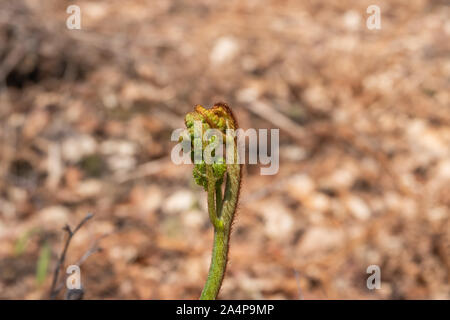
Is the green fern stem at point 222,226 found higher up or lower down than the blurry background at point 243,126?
lower down

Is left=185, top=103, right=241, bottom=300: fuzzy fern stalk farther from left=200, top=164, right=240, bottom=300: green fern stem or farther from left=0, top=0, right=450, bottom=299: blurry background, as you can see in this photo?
left=0, top=0, right=450, bottom=299: blurry background

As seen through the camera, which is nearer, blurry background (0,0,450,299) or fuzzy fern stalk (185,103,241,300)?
fuzzy fern stalk (185,103,241,300)

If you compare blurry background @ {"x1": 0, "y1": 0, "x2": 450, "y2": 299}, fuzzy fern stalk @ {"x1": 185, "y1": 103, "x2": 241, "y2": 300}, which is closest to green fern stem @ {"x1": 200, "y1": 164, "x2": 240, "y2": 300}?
fuzzy fern stalk @ {"x1": 185, "y1": 103, "x2": 241, "y2": 300}

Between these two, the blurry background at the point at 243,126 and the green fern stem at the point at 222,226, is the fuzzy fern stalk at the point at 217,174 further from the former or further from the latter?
the blurry background at the point at 243,126

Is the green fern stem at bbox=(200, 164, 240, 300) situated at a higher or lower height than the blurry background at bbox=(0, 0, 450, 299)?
lower

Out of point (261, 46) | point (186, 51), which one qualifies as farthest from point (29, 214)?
point (261, 46)

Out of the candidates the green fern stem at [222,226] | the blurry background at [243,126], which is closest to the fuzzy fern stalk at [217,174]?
the green fern stem at [222,226]
